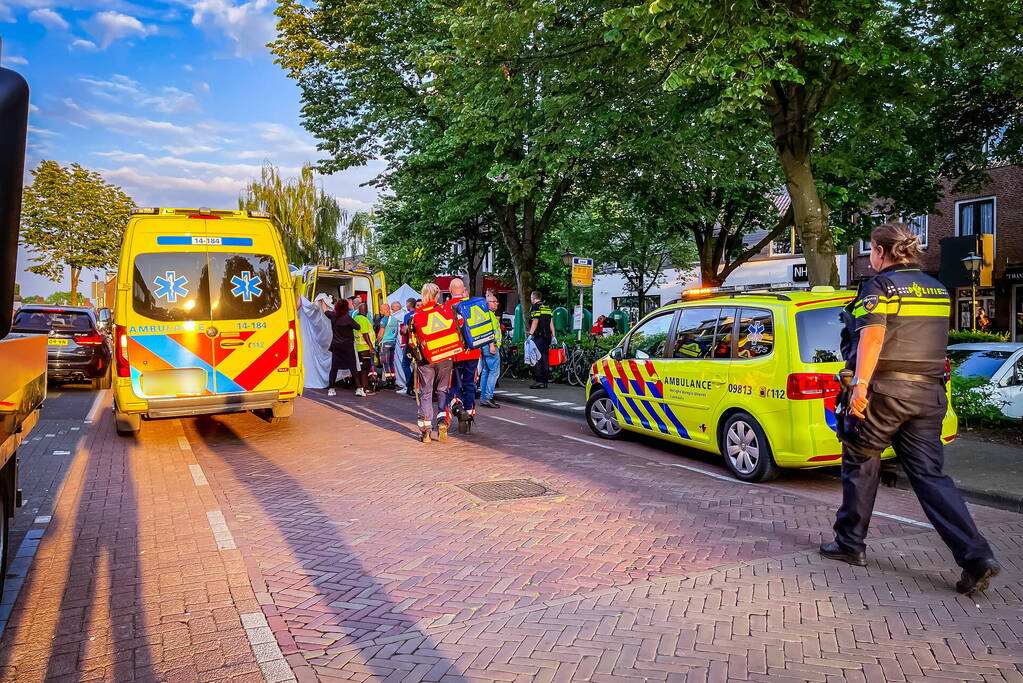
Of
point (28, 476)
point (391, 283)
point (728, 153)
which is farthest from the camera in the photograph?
point (391, 283)

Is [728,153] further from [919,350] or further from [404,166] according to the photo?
[919,350]

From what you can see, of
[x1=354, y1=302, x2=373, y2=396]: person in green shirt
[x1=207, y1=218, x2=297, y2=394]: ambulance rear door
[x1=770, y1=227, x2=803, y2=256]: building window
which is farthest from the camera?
[x1=770, y1=227, x2=803, y2=256]: building window

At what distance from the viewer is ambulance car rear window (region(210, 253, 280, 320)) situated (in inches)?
348

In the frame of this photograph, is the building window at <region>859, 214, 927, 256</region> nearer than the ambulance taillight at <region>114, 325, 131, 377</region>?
No

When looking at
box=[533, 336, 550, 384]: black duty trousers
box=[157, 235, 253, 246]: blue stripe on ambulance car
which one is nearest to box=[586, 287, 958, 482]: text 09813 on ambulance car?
box=[157, 235, 253, 246]: blue stripe on ambulance car

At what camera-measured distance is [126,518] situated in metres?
5.49

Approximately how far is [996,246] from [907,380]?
24.8 m

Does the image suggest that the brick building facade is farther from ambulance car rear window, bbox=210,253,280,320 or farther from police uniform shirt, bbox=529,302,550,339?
ambulance car rear window, bbox=210,253,280,320

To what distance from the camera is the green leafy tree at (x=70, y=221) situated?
1363 inches

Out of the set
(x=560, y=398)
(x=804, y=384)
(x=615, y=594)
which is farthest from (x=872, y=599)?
(x=560, y=398)

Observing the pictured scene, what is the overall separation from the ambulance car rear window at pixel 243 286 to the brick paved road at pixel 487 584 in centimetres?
236

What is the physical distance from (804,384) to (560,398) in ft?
25.0

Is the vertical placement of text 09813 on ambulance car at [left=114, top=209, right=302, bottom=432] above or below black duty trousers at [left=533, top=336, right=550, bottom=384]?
above

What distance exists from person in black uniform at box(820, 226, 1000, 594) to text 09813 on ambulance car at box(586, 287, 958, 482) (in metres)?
1.48
